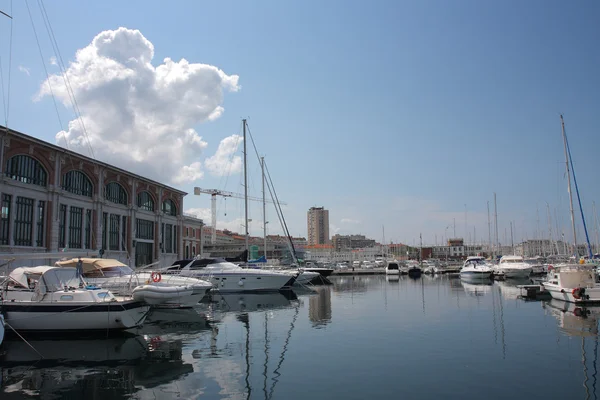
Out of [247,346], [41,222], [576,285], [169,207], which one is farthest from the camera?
[169,207]

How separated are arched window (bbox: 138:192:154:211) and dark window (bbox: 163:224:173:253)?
4.66 metres

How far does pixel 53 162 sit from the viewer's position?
44500 millimetres

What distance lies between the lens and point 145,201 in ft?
202

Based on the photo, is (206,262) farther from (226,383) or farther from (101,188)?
(226,383)

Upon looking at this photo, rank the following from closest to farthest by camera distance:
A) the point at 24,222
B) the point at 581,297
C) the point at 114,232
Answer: the point at 581,297, the point at 24,222, the point at 114,232

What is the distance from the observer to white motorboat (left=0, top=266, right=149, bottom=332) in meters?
18.1

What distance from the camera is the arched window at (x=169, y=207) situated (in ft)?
219

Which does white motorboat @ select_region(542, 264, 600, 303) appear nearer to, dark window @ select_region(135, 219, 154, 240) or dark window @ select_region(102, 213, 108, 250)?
dark window @ select_region(102, 213, 108, 250)

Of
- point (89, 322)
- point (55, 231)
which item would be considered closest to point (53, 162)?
point (55, 231)

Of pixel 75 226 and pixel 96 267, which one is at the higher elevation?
pixel 75 226

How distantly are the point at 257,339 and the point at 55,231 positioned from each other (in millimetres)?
34325

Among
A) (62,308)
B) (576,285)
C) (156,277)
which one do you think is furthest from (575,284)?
(62,308)

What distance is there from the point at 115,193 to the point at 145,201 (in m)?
6.62

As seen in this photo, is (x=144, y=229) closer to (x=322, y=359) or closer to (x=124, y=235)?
(x=124, y=235)
